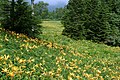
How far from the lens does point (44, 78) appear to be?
10758 mm

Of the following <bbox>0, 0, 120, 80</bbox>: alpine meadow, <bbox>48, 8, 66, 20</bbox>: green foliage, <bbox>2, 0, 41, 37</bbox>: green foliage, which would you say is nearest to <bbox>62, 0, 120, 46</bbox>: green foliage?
<bbox>0, 0, 120, 80</bbox>: alpine meadow

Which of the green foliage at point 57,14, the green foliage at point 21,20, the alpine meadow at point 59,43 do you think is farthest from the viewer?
the green foliage at point 57,14

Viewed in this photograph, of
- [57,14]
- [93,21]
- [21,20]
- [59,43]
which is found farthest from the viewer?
[57,14]

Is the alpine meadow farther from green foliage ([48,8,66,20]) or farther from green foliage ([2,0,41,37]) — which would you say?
green foliage ([48,8,66,20])

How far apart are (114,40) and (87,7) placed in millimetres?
6296

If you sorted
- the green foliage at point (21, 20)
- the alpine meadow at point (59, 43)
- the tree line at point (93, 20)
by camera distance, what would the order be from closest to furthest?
the alpine meadow at point (59, 43), the green foliage at point (21, 20), the tree line at point (93, 20)

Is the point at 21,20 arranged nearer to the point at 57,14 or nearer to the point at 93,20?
the point at 93,20

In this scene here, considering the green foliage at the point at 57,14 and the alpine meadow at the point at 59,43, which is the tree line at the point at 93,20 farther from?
the green foliage at the point at 57,14

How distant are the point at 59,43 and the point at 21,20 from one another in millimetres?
8489

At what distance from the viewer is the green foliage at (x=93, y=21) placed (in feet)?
129

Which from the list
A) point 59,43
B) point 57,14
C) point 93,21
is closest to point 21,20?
point 59,43

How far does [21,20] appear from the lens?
20.5 metres

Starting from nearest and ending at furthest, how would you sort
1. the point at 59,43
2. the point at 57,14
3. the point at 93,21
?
the point at 59,43
the point at 93,21
the point at 57,14

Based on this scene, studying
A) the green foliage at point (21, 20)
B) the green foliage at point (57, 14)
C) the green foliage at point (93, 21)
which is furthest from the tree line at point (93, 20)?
the green foliage at point (57, 14)
